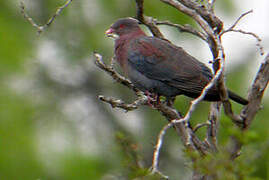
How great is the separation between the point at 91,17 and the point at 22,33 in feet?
4.34

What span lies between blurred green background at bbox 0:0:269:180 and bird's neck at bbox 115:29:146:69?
2.57 metres

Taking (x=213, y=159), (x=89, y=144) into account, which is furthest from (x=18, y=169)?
(x=213, y=159)

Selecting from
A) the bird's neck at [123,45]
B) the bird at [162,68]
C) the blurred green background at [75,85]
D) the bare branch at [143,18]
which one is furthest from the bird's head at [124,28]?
the blurred green background at [75,85]

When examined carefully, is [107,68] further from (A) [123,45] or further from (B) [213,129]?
(A) [123,45]

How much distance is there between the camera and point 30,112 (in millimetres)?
9594

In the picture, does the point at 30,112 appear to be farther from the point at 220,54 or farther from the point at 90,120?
the point at 220,54

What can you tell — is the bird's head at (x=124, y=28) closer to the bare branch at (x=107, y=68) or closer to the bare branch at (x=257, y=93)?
the bare branch at (x=107, y=68)

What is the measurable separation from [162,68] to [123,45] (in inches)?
24.5

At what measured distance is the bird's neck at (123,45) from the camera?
593cm

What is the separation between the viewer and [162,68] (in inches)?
224

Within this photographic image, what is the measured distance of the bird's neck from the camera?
19.4ft

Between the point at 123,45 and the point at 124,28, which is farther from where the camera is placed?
the point at 124,28

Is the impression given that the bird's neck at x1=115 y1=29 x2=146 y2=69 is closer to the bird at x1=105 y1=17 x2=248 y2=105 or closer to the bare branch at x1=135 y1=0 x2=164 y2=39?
the bird at x1=105 y1=17 x2=248 y2=105

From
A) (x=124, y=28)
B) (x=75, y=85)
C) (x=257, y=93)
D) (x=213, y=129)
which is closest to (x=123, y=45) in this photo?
(x=124, y=28)
